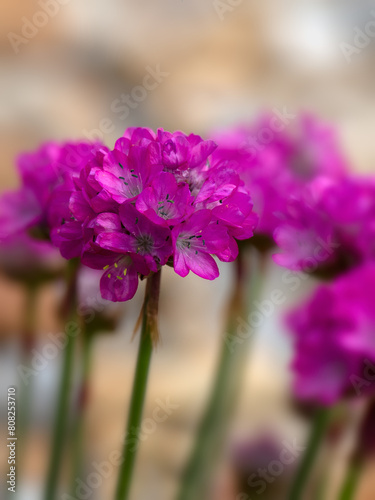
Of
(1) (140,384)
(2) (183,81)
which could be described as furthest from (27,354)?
(2) (183,81)

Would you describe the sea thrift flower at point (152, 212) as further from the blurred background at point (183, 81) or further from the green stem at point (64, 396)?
the blurred background at point (183, 81)

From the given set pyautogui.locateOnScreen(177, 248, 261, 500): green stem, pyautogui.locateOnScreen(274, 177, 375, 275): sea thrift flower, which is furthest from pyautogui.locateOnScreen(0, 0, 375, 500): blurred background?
pyautogui.locateOnScreen(274, 177, 375, 275): sea thrift flower

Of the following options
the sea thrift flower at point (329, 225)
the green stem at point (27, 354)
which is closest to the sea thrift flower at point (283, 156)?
the sea thrift flower at point (329, 225)

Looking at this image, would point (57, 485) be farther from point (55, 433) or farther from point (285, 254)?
point (285, 254)

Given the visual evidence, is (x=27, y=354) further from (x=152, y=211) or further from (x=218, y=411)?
(x=152, y=211)

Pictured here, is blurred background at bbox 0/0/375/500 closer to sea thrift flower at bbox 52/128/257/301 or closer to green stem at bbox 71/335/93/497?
green stem at bbox 71/335/93/497

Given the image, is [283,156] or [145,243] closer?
[145,243]
